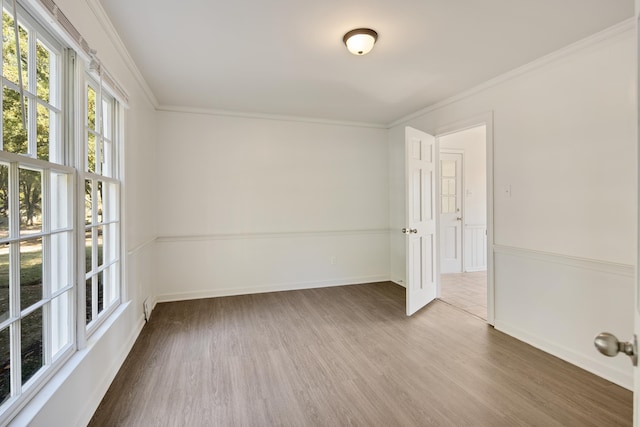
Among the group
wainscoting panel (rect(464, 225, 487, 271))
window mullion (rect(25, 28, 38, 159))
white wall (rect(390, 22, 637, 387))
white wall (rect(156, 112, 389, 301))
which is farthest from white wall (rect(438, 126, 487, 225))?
window mullion (rect(25, 28, 38, 159))

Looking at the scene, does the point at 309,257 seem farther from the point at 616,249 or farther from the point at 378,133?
the point at 616,249

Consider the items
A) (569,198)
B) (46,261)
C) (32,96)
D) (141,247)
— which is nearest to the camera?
(32,96)

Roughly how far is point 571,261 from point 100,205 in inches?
139

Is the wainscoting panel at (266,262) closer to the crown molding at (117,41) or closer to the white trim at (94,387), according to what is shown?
the white trim at (94,387)

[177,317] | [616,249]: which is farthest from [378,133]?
[177,317]

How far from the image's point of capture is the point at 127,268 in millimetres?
2553

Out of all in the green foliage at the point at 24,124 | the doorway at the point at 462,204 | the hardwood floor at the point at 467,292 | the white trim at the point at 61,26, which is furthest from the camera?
the doorway at the point at 462,204

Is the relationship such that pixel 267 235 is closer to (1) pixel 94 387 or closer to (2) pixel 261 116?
(2) pixel 261 116

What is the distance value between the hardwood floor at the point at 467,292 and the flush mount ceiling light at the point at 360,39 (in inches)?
114

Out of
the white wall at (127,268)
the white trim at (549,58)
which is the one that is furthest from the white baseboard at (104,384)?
the white trim at (549,58)

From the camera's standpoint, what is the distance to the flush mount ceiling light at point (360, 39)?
214 centimetres

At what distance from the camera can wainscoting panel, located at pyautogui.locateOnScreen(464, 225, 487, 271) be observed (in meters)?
5.40

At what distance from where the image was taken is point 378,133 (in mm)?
4801

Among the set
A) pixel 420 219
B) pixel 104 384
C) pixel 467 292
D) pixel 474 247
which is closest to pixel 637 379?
pixel 104 384
